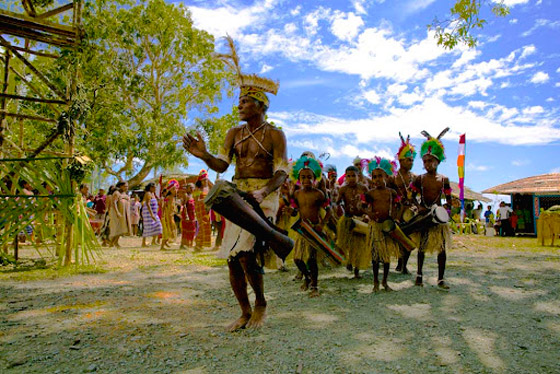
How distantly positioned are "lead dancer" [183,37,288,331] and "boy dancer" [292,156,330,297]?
154 cm

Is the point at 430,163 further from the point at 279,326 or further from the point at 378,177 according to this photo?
the point at 279,326

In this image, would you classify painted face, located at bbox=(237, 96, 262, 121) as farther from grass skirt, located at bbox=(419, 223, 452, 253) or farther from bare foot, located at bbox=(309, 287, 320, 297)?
grass skirt, located at bbox=(419, 223, 452, 253)

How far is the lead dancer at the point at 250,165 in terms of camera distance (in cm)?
326

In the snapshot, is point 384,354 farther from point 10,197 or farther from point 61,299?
point 10,197

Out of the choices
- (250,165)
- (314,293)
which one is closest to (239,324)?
(250,165)

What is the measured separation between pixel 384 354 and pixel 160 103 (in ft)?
58.5

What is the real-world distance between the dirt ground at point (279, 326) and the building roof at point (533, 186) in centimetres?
1526

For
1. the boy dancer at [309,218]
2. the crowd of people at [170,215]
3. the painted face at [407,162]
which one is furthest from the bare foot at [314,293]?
the crowd of people at [170,215]

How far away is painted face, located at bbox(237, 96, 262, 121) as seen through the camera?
3477 millimetres

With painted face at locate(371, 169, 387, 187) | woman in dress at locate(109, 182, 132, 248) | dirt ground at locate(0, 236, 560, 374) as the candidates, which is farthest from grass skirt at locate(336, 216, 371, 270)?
woman in dress at locate(109, 182, 132, 248)

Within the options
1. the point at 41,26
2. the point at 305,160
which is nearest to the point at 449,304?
the point at 305,160

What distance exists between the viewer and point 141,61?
60.2ft

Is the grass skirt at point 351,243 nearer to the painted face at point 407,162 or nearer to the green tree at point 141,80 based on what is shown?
the painted face at point 407,162

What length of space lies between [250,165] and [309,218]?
1.91 meters
